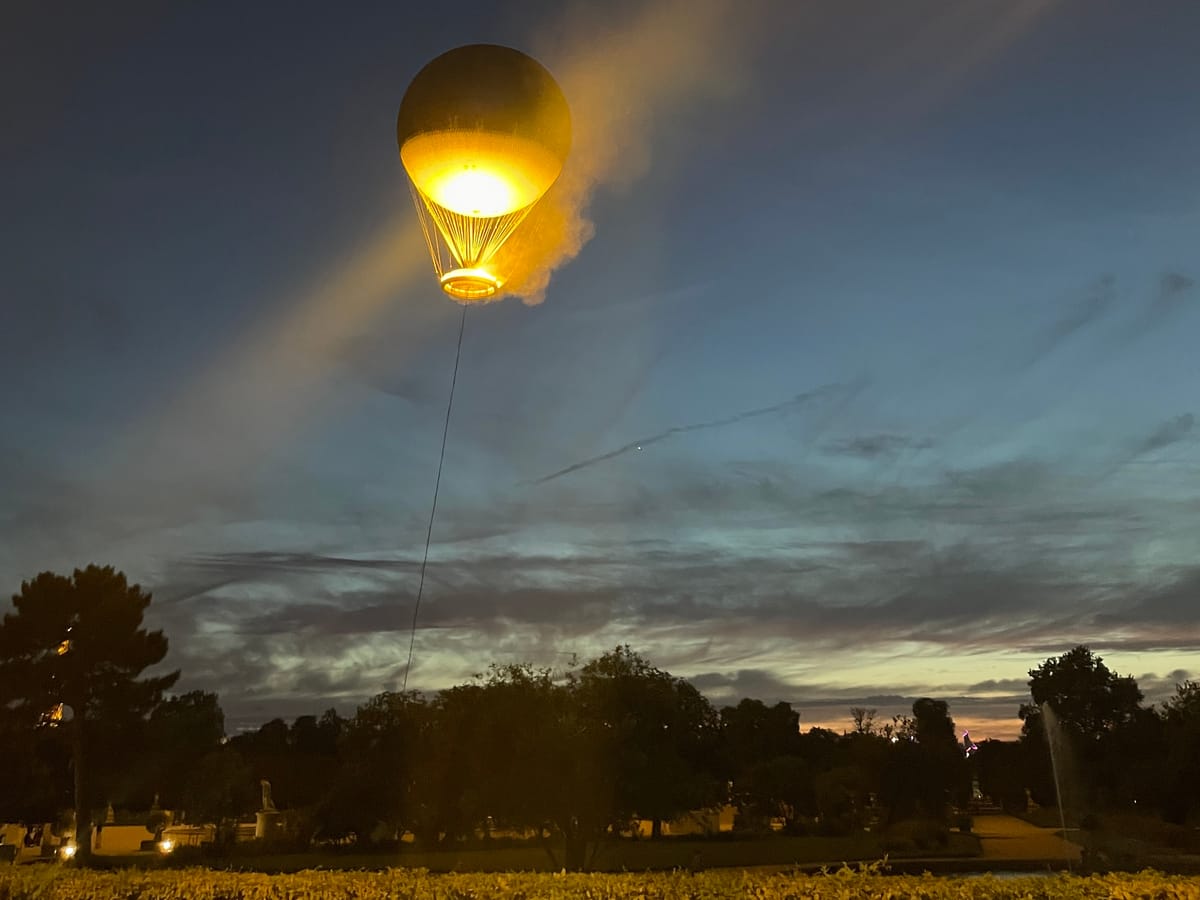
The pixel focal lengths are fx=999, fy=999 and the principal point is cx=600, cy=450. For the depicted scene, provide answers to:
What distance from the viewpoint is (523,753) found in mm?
24719

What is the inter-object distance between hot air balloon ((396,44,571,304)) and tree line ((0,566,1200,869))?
48.8 feet

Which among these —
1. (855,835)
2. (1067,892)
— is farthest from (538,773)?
(855,835)

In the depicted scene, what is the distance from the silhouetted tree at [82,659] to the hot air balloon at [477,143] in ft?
112

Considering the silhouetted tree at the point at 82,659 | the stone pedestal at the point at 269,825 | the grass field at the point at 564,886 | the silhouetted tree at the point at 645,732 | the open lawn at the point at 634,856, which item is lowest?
the open lawn at the point at 634,856

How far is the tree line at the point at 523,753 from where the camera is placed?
24.8m

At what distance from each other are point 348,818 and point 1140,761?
38.5 metres

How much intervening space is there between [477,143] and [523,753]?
17014 millimetres

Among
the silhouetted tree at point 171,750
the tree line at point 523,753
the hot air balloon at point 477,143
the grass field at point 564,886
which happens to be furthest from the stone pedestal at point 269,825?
the hot air balloon at point 477,143

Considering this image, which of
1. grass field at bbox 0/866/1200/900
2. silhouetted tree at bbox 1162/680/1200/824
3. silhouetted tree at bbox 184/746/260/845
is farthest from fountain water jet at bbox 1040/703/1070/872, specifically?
grass field at bbox 0/866/1200/900

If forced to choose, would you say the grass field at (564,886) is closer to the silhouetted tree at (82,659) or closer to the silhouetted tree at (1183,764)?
the silhouetted tree at (82,659)

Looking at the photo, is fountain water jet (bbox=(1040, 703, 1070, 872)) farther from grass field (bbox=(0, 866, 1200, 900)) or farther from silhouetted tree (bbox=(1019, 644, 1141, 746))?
grass field (bbox=(0, 866, 1200, 900))

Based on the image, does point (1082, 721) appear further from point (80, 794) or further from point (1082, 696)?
point (80, 794)

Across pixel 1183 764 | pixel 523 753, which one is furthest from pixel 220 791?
pixel 1183 764

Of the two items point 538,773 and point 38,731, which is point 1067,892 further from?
point 38,731
